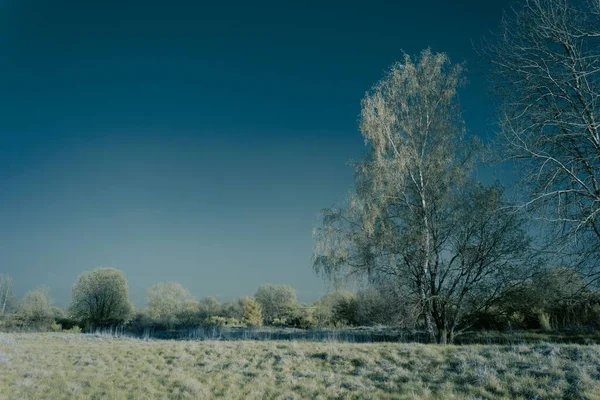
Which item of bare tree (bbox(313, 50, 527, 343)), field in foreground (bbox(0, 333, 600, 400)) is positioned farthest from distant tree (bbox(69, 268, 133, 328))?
bare tree (bbox(313, 50, 527, 343))

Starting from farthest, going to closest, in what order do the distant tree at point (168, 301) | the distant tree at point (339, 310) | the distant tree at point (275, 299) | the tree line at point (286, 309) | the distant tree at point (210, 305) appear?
1. the distant tree at point (210, 305)
2. the distant tree at point (275, 299)
3. the distant tree at point (168, 301)
4. the distant tree at point (339, 310)
5. the tree line at point (286, 309)

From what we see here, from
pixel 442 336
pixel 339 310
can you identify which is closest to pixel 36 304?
pixel 339 310

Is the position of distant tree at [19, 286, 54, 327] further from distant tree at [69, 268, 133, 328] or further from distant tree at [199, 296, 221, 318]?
distant tree at [199, 296, 221, 318]

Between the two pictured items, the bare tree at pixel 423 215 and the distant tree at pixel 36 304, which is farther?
the distant tree at pixel 36 304

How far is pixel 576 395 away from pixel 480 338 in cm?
1003

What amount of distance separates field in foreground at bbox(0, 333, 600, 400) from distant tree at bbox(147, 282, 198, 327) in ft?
170

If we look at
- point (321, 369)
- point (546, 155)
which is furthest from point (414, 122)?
point (321, 369)

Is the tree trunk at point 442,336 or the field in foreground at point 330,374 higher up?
the tree trunk at point 442,336

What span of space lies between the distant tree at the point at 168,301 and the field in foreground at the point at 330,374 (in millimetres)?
51837

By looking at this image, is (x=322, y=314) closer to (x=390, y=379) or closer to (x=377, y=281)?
(x=377, y=281)

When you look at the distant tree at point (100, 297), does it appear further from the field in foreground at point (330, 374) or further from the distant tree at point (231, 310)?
the field in foreground at point (330, 374)

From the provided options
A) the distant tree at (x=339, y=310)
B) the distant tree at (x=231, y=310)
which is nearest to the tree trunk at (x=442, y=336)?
the distant tree at (x=339, y=310)

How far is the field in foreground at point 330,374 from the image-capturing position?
7.10 metres

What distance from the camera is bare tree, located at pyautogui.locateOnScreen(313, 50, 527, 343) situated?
45.1ft
